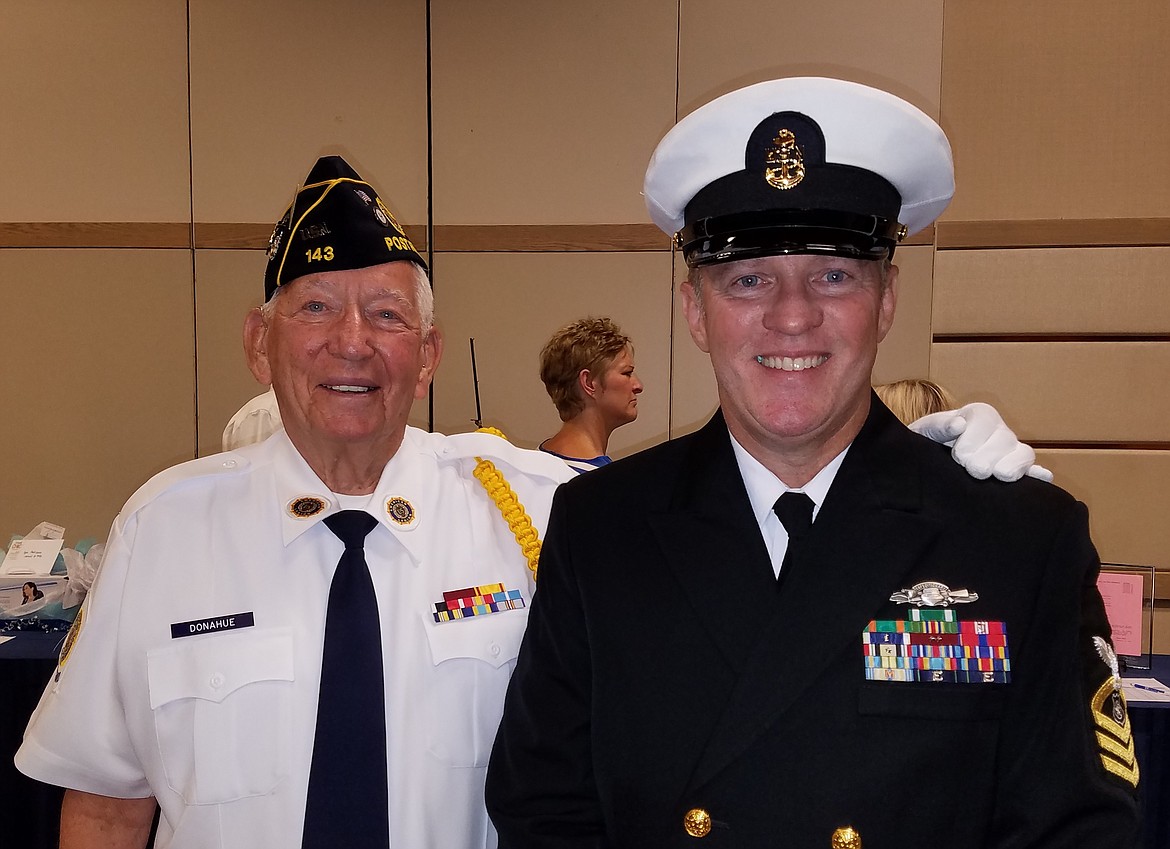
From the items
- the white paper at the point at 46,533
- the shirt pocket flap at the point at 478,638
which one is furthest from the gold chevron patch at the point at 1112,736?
the white paper at the point at 46,533

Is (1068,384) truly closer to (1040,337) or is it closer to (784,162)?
(1040,337)

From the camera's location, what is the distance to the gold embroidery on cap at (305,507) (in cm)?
134

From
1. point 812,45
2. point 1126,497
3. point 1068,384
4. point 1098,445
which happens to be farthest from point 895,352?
point 812,45

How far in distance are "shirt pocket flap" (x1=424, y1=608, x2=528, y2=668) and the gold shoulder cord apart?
103 mm

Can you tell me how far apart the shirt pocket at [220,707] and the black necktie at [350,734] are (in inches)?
2.5

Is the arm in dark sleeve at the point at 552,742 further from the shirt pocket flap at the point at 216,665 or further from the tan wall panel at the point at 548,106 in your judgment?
the tan wall panel at the point at 548,106

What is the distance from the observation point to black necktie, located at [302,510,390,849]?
120 centimetres

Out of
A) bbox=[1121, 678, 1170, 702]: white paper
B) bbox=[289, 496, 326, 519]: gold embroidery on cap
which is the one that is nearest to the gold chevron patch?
bbox=[289, 496, 326, 519]: gold embroidery on cap

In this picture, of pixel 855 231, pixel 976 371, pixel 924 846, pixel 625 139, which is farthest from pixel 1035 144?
pixel 924 846

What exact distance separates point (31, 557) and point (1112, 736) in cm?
315

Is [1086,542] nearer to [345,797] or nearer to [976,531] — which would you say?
[976,531]

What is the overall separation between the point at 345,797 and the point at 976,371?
3.96 metres

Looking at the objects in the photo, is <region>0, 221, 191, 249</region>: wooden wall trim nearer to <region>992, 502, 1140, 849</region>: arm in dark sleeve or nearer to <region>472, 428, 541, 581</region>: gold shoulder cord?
<region>472, 428, 541, 581</region>: gold shoulder cord

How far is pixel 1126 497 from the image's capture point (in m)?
4.35
